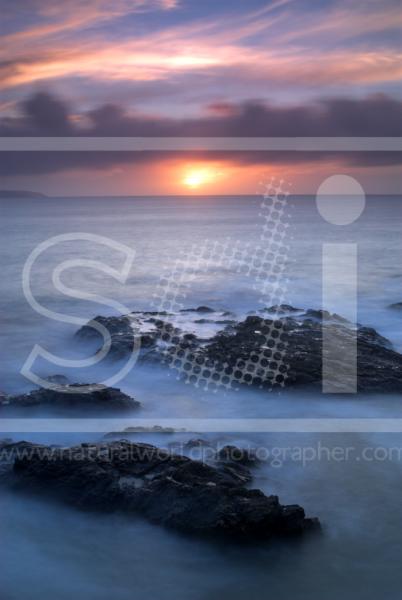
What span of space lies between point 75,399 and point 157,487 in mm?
2587

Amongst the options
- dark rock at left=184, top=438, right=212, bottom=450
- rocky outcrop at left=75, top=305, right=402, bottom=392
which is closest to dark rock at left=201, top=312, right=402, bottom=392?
rocky outcrop at left=75, top=305, right=402, bottom=392

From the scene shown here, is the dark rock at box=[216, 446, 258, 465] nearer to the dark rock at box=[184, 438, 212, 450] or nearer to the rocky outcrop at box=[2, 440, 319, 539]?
the rocky outcrop at box=[2, 440, 319, 539]

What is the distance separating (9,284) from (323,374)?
1401 cm

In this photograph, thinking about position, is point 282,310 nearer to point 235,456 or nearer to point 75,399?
point 75,399

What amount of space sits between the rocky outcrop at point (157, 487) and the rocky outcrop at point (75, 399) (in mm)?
1427

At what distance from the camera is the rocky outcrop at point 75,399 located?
310 inches

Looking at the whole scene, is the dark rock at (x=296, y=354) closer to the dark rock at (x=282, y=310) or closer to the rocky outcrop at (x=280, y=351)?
the rocky outcrop at (x=280, y=351)

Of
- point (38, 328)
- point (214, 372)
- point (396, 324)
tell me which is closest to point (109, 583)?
point (214, 372)

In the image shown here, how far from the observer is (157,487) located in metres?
5.64

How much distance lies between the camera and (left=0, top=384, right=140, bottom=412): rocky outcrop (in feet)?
25.9

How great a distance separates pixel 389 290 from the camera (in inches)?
732

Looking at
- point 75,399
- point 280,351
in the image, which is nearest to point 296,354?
point 280,351

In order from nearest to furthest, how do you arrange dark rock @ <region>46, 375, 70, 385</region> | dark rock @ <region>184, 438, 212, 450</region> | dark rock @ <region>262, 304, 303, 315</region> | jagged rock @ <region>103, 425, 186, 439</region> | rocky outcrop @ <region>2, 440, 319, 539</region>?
rocky outcrop @ <region>2, 440, 319, 539</region> → dark rock @ <region>184, 438, 212, 450</region> → jagged rock @ <region>103, 425, 186, 439</region> → dark rock @ <region>46, 375, 70, 385</region> → dark rock @ <region>262, 304, 303, 315</region>

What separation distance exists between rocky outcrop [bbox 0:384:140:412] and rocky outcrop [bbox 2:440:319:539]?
1.43 meters
